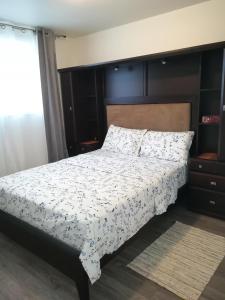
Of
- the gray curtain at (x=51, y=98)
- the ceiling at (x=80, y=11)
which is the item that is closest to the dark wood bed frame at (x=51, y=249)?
the gray curtain at (x=51, y=98)

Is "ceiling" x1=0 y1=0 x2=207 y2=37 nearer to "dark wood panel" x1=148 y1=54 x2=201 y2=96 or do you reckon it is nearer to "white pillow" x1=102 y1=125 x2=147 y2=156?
"dark wood panel" x1=148 y1=54 x2=201 y2=96

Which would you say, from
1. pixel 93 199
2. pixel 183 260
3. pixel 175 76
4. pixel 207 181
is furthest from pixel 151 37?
pixel 183 260

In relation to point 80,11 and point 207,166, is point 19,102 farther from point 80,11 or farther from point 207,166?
point 207,166

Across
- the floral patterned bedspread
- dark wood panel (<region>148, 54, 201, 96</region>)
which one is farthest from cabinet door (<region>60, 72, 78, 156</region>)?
dark wood panel (<region>148, 54, 201, 96</region>)

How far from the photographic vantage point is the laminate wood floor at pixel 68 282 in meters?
1.68

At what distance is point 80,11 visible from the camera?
2.87 metres

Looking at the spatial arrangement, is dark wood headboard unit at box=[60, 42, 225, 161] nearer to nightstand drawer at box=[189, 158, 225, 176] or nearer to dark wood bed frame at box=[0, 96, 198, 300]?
nightstand drawer at box=[189, 158, 225, 176]

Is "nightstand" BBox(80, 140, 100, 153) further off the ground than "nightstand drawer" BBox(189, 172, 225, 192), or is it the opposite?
"nightstand" BBox(80, 140, 100, 153)

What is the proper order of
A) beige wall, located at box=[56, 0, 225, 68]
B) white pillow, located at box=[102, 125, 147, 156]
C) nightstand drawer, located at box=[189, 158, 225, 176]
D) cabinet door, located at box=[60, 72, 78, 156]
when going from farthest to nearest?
cabinet door, located at box=[60, 72, 78, 156] < white pillow, located at box=[102, 125, 147, 156] < beige wall, located at box=[56, 0, 225, 68] < nightstand drawer, located at box=[189, 158, 225, 176]

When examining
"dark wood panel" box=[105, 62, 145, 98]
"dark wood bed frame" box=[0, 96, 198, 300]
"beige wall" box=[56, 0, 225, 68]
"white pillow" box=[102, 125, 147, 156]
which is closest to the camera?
"dark wood bed frame" box=[0, 96, 198, 300]

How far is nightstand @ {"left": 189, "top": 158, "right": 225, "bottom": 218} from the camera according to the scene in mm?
2537

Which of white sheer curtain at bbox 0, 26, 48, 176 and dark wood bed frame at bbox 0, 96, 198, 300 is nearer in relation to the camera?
dark wood bed frame at bbox 0, 96, 198, 300

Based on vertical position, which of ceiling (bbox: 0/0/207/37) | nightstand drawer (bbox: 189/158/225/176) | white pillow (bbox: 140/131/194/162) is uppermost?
ceiling (bbox: 0/0/207/37)

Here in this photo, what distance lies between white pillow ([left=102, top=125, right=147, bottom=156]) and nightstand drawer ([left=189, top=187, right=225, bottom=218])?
36.3 inches
